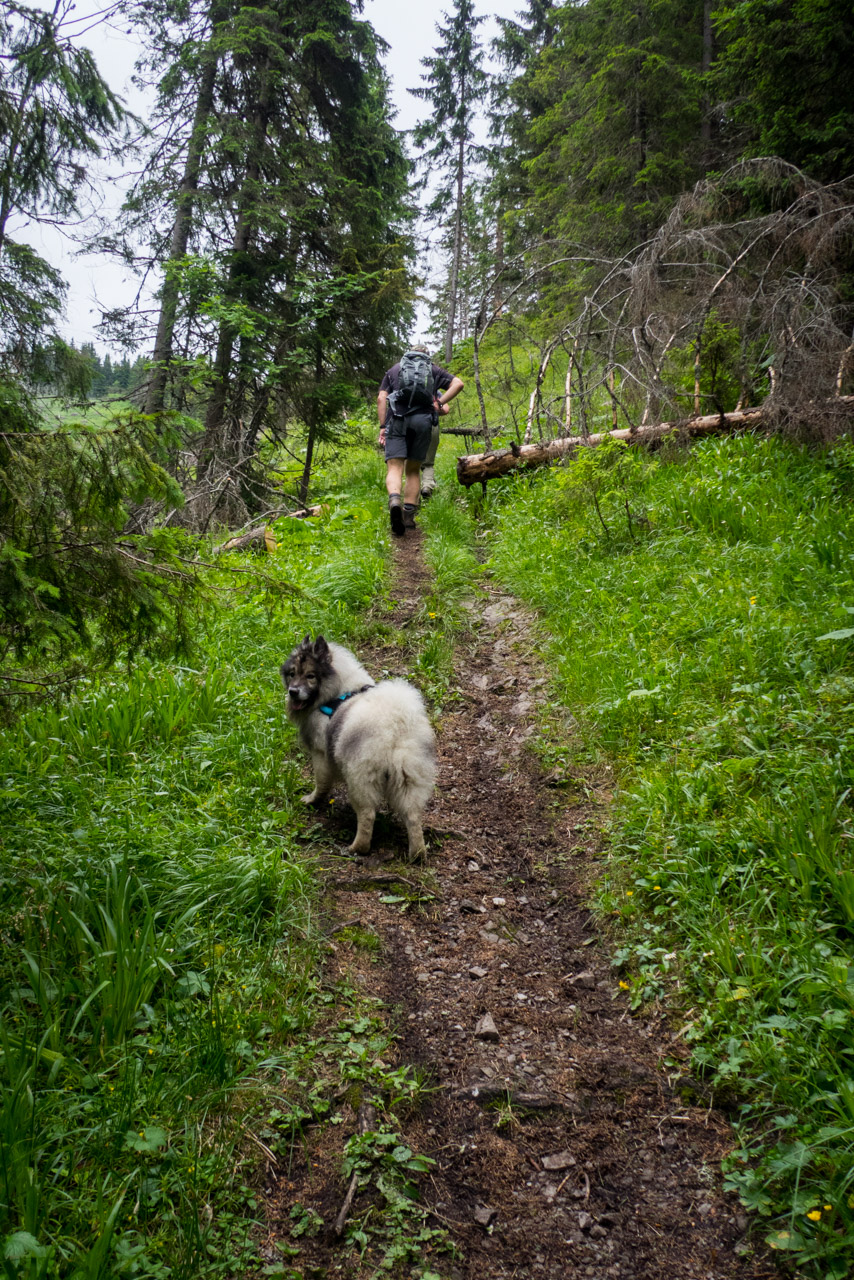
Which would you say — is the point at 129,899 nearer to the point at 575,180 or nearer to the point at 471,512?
the point at 471,512

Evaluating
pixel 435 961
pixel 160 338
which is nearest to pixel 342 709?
pixel 435 961

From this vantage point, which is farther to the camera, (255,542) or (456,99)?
(456,99)

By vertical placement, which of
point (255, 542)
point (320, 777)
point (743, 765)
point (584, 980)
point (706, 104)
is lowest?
point (584, 980)

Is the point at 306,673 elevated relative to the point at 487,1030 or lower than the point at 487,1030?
elevated

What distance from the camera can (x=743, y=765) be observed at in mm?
3395

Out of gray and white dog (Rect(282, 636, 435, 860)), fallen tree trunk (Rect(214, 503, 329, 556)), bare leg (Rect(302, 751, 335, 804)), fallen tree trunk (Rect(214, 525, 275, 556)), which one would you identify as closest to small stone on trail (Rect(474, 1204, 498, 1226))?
gray and white dog (Rect(282, 636, 435, 860))

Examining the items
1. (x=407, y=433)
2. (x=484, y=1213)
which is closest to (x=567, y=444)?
(x=407, y=433)

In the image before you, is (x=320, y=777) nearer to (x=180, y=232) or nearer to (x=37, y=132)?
(x=37, y=132)

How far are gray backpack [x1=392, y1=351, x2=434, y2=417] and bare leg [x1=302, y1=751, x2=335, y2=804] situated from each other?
6.29 m

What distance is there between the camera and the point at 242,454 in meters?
11.4

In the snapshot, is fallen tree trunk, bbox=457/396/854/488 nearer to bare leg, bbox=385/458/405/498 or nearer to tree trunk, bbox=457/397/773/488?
tree trunk, bbox=457/397/773/488

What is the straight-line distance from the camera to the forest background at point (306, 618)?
2.14 meters

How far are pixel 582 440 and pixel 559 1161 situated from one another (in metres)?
7.92

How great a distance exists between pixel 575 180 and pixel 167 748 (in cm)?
1249
